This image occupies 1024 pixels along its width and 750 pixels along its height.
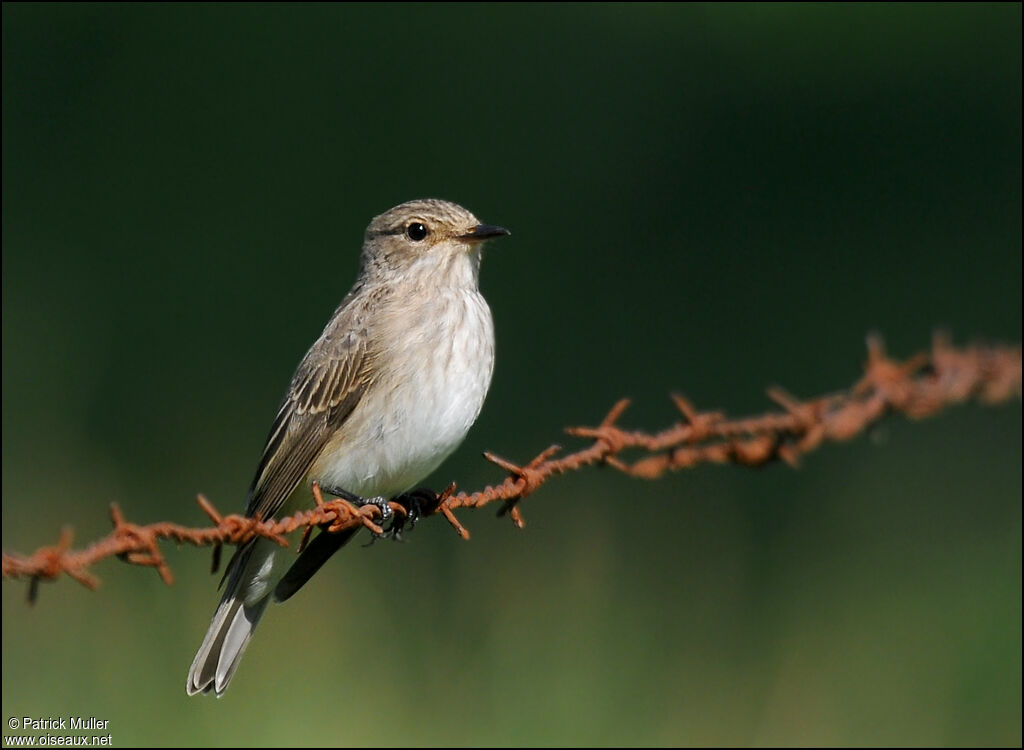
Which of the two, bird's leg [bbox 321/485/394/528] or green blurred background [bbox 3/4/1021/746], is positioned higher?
green blurred background [bbox 3/4/1021/746]

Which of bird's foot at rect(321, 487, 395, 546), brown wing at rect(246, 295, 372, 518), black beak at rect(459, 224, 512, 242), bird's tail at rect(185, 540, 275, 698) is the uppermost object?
black beak at rect(459, 224, 512, 242)

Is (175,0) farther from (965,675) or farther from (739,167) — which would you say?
(965,675)

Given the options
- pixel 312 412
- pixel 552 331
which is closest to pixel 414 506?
pixel 312 412

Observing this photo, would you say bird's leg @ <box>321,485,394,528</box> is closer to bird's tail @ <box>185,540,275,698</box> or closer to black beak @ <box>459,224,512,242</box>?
bird's tail @ <box>185,540,275,698</box>

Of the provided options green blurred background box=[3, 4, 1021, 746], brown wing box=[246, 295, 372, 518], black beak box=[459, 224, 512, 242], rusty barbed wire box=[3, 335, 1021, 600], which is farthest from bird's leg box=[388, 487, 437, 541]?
black beak box=[459, 224, 512, 242]

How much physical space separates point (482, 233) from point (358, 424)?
719 mm

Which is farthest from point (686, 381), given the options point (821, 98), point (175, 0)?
point (175, 0)

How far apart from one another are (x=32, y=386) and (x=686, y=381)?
3.07m

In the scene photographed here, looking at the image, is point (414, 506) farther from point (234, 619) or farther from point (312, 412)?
point (234, 619)

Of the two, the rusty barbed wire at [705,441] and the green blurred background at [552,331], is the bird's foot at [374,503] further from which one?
the green blurred background at [552,331]

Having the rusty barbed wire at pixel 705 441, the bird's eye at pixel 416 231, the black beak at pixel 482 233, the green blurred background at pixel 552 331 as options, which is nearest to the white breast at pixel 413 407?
the rusty barbed wire at pixel 705 441

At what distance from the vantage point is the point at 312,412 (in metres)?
5.04

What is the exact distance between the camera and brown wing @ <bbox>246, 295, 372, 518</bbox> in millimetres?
4941

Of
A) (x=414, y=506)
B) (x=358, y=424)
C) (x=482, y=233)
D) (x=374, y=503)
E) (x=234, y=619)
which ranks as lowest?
(x=234, y=619)
